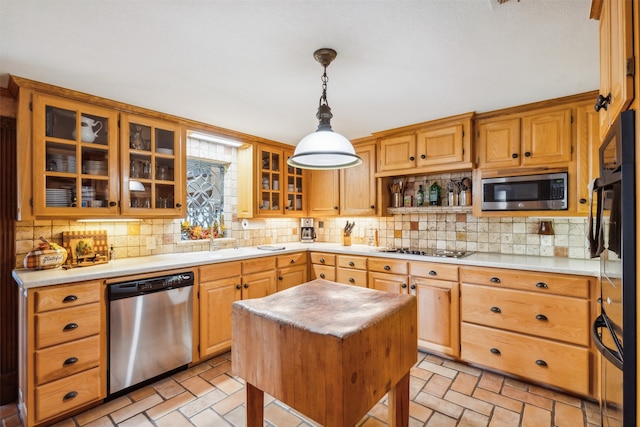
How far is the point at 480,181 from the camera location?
9.57 feet

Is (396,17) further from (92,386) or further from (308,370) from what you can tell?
(92,386)

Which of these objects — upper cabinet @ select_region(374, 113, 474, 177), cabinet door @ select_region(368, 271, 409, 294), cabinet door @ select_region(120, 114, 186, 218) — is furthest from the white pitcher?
cabinet door @ select_region(368, 271, 409, 294)

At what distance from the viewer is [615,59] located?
1023mm

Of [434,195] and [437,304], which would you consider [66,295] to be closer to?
[437,304]

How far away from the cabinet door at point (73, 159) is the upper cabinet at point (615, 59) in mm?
3088

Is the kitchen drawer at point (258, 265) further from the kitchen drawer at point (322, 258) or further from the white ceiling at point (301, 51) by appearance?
the white ceiling at point (301, 51)

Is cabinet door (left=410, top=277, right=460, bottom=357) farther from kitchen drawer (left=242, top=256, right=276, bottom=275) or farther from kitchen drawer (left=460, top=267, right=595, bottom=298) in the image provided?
kitchen drawer (left=242, top=256, right=276, bottom=275)

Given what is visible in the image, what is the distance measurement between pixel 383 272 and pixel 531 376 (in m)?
1.44

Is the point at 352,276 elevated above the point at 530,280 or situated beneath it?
situated beneath

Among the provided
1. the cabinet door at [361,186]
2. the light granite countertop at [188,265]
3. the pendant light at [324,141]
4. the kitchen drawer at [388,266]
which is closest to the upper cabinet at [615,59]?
the pendant light at [324,141]

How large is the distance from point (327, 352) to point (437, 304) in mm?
1945

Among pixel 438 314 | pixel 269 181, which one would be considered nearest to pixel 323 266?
pixel 269 181

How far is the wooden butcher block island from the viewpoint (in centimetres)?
122

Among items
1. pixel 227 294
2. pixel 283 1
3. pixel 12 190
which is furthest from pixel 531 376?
pixel 12 190
